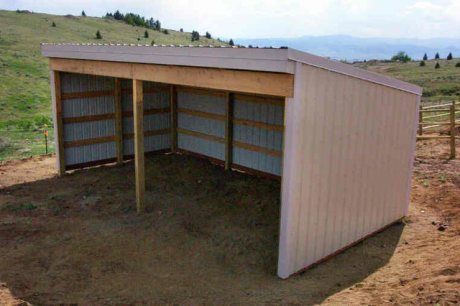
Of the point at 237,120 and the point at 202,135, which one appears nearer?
the point at 237,120

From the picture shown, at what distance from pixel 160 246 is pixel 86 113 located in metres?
5.58

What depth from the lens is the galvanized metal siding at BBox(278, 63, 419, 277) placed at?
6.09 m

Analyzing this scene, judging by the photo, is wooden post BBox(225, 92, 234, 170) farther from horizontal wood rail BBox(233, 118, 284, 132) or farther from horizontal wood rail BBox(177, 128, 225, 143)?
horizontal wood rail BBox(177, 128, 225, 143)

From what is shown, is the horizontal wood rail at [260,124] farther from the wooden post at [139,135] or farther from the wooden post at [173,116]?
the wooden post at [139,135]

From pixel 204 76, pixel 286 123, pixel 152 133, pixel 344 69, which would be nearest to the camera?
pixel 286 123

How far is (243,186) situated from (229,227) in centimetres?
205

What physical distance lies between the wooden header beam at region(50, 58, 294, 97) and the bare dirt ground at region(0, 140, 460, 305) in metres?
2.66

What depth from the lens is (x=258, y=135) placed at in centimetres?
1064

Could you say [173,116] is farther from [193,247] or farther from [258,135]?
[193,247]

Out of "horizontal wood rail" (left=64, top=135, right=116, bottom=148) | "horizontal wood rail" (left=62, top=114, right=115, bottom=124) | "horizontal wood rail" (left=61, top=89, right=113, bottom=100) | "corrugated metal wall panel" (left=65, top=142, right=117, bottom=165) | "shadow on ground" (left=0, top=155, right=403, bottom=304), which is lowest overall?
"shadow on ground" (left=0, top=155, right=403, bottom=304)

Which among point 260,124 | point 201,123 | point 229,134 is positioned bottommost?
point 229,134

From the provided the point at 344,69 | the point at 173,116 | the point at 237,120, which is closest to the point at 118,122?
the point at 173,116

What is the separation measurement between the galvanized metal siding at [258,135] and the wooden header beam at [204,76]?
3127 mm

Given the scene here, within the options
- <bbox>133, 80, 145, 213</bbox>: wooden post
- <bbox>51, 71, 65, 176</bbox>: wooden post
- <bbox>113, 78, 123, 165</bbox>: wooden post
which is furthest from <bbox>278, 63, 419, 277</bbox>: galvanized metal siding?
<bbox>51, 71, 65, 176</bbox>: wooden post
